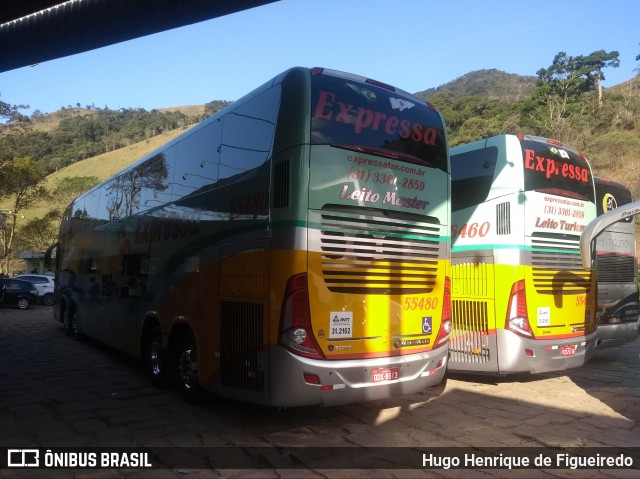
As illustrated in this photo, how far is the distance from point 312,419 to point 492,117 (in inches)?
2084

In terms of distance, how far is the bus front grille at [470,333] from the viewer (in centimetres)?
749

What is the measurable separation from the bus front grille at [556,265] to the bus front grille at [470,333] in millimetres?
944

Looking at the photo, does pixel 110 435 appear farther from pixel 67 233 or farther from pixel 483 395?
pixel 67 233

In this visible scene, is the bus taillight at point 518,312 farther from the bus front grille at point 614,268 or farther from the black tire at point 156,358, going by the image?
the black tire at point 156,358

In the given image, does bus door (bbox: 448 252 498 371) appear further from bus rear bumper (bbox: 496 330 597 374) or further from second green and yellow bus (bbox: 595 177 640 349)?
second green and yellow bus (bbox: 595 177 640 349)

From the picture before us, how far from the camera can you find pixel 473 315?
768 centimetres

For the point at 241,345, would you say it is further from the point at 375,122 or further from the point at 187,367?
the point at 375,122

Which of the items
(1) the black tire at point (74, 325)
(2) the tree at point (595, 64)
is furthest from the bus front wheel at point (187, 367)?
(2) the tree at point (595, 64)

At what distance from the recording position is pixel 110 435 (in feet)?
17.7

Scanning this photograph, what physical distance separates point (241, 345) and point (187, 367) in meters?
1.69

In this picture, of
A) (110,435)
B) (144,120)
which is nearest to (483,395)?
(110,435)

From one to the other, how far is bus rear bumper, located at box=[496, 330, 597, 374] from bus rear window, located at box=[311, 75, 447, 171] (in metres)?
2.83

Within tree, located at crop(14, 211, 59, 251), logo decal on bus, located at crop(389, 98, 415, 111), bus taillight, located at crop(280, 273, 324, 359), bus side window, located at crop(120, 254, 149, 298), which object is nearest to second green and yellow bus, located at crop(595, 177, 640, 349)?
logo decal on bus, located at crop(389, 98, 415, 111)

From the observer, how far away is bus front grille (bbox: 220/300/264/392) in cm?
518
